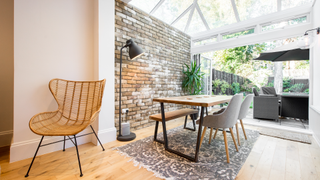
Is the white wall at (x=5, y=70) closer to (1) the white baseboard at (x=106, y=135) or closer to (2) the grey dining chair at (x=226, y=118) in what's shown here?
(1) the white baseboard at (x=106, y=135)

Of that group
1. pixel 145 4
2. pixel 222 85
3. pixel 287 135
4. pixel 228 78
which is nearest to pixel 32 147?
pixel 145 4

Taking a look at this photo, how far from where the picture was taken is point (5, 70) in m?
2.09

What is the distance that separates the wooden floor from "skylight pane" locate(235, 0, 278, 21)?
2869 mm

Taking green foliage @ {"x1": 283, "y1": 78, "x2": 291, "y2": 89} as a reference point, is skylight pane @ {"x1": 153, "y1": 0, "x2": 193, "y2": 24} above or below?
above

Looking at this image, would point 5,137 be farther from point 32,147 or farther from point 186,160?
point 186,160

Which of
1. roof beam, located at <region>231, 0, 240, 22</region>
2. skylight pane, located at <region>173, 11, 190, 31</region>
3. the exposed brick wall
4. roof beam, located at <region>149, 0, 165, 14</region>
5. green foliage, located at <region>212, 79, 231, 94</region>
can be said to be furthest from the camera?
green foliage, located at <region>212, 79, 231, 94</region>

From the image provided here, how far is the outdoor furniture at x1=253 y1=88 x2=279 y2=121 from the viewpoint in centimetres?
343

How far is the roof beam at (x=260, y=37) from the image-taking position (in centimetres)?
285

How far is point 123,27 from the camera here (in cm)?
263

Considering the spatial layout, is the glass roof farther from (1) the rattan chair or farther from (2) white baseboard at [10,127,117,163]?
(2) white baseboard at [10,127,117,163]

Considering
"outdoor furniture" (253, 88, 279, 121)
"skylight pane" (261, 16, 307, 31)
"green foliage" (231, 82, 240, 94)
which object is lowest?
"outdoor furniture" (253, 88, 279, 121)

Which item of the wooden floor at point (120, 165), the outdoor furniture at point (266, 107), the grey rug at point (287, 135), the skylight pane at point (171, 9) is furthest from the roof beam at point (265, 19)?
the wooden floor at point (120, 165)

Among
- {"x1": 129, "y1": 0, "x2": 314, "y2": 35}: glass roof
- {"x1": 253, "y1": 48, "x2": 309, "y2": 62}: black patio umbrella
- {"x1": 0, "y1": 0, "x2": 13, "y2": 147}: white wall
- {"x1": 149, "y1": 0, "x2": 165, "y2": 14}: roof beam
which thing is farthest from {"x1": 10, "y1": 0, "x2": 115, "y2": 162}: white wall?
{"x1": 253, "y1": 48, "x2": 309, "y2": 62}: black patio umbrella

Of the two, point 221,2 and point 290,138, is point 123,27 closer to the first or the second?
point 221,2
